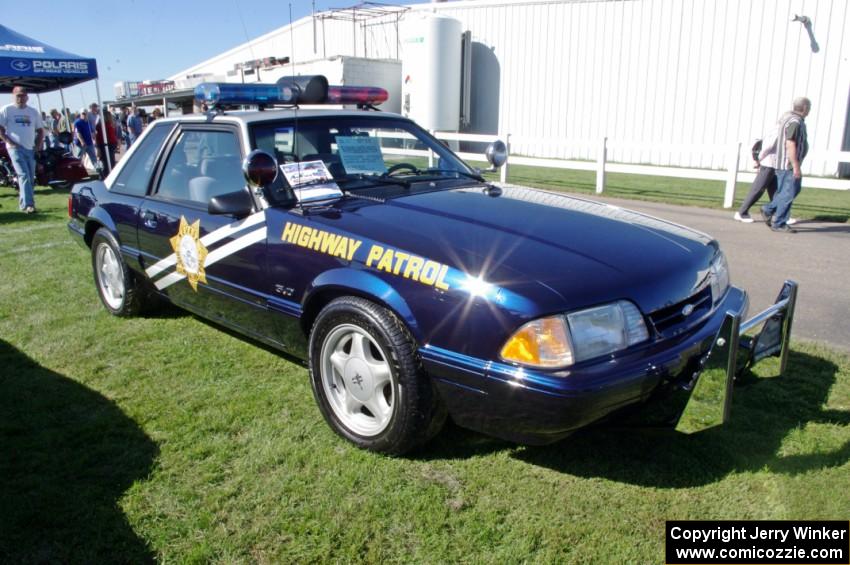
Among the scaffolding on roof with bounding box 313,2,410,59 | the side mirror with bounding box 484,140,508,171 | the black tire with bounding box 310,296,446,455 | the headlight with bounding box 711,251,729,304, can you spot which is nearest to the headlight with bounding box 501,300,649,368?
the black tire with bounding box 310,296,446,455

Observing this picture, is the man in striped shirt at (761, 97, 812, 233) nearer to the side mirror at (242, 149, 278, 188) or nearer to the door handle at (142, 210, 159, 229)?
the side mirror at (242, 149, 278, 188)

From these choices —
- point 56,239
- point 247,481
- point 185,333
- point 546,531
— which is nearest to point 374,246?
point 247,481

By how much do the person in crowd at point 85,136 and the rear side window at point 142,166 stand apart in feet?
40.7

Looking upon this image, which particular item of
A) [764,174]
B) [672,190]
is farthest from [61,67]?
[764,174]

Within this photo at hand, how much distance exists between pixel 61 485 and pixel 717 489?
2727 mm

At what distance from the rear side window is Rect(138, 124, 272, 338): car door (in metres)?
0.16

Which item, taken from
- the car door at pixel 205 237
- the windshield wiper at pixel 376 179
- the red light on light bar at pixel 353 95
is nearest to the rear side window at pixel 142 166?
the car door at pixel 205 237

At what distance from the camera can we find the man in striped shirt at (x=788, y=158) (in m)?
8.00

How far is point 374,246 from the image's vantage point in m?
2.85

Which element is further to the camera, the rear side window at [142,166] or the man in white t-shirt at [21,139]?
the man in white t-shirt at [21,139]

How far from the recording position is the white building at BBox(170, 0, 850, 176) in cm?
1595

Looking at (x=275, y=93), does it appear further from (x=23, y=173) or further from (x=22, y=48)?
(x=22, y=48)

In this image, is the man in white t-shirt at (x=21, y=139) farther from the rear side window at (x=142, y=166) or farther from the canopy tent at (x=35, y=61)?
the rear side window at (x=142, y=166)

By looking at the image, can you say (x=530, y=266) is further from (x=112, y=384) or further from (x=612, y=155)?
(x=612, y=155)
